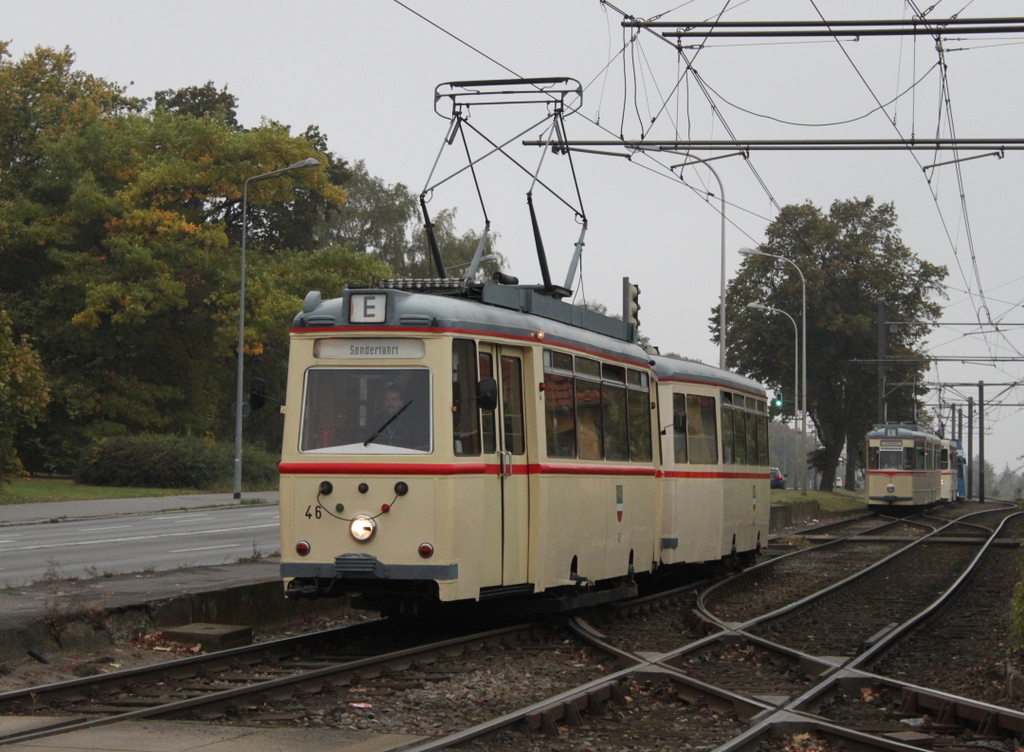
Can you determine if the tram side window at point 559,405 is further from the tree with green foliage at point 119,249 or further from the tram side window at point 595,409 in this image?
the tree with green foliage at point 119,249

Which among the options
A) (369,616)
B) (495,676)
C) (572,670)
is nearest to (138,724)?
(495,676)

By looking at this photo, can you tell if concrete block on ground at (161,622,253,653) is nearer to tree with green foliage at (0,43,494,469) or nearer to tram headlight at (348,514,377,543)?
tram headlight at (348,514,377,543)

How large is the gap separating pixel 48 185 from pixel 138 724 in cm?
4577

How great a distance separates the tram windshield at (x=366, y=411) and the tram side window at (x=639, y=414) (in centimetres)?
437

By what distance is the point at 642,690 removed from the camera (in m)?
10.4

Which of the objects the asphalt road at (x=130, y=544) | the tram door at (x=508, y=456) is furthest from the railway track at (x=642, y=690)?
the asphalt road at (x=130, y=544)

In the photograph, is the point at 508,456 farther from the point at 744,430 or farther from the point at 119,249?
the point at 119,249

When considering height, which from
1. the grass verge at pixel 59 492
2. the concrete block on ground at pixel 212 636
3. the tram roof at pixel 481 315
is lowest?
the concrete block on ground at pixel 212 636

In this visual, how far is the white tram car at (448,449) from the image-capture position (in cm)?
1156

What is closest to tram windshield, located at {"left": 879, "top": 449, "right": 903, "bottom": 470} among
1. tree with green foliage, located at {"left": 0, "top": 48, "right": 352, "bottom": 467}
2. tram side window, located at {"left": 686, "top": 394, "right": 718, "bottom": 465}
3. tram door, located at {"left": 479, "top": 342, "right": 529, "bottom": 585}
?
tree with green foliage, located at {"left": 0, "top": 48, "right": 352, "bottom": 467}

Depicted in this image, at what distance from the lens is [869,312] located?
2761 inches

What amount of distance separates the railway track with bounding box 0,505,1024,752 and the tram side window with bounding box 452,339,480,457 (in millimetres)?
1705

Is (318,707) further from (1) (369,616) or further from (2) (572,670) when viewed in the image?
(1) (369,616)

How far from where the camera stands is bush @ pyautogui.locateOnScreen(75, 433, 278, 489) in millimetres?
44062
